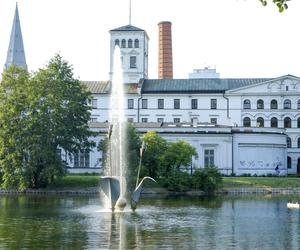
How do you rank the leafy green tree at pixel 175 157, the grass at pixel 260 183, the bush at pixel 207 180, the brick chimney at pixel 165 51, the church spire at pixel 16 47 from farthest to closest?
the church spire at pixel 16 47 < the brick chimney at pixel 165 51 < the leafy green tree at pixel 175 157 < the grass at pixel 260 183 < the bush at pixel 207 180

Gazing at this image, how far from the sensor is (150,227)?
2844cm

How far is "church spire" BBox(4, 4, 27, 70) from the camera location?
110 metres

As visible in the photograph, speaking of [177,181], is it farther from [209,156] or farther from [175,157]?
[209,156]

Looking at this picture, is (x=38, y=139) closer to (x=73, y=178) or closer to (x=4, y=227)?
(x=73, y=178)

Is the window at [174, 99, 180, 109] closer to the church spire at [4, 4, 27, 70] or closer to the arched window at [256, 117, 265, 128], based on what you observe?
the arched window at [256, 117, 265, 128]

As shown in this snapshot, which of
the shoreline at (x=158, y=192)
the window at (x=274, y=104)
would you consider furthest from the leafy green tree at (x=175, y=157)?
the window at (x=274, y=104)

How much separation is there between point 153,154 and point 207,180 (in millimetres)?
6353

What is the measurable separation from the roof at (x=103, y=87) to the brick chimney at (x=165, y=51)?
36.9 feet

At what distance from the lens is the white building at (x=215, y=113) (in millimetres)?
73750

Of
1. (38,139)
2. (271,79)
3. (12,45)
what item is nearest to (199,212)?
(38,139)

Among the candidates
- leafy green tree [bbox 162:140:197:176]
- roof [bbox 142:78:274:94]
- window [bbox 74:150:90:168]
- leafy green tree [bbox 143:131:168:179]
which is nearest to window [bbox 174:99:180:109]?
roof [bbox 142:78:274:94]

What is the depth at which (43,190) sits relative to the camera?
58.0 m

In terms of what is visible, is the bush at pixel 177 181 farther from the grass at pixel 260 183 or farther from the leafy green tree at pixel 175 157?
the grass at pixel 260 183

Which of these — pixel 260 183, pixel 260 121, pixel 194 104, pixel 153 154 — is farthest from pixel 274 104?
pixel 153 154
